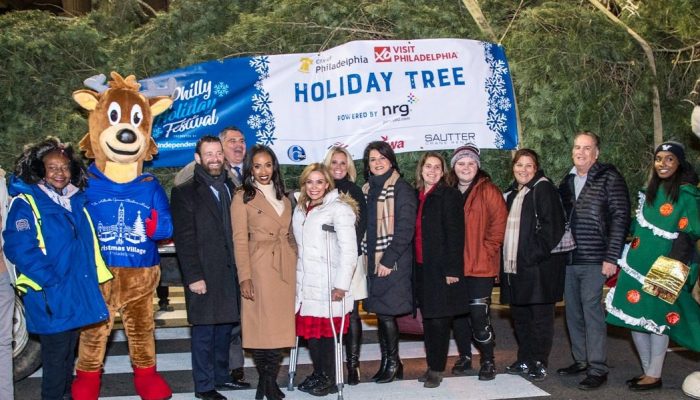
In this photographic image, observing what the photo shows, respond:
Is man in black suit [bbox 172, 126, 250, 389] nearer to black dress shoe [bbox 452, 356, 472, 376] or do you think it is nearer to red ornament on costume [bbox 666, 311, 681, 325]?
black dress shoe [bbox 452, 356, 472, 376]

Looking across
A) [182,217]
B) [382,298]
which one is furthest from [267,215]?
[382,298]

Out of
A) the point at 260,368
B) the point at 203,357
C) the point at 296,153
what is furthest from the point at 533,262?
the point at 296,153

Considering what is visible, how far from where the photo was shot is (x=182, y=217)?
20.6 feet

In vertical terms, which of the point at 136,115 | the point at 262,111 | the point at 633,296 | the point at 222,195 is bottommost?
the point at 633,296

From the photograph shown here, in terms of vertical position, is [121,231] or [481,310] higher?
[121,231]

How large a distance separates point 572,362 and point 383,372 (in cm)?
192

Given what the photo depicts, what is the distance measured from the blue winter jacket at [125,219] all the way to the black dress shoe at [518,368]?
3.26 m

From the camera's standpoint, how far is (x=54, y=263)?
18.8 ft

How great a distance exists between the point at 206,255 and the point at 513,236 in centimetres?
268

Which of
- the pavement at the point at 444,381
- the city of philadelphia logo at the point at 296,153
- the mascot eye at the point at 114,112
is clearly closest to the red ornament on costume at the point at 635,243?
the pavement at the point at 444,381

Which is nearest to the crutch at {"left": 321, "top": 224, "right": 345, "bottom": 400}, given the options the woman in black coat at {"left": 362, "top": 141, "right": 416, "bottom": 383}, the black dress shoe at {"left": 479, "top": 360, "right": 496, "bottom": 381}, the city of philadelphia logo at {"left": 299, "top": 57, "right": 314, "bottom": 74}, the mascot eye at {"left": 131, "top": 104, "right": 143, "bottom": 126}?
the woman in black coat at {"left": 362, "top": 141, "right": 416, "bottom": 383}

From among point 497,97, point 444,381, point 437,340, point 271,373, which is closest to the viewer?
point 271,373

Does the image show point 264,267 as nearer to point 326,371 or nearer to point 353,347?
point 326,371

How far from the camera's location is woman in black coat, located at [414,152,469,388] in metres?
6.67
